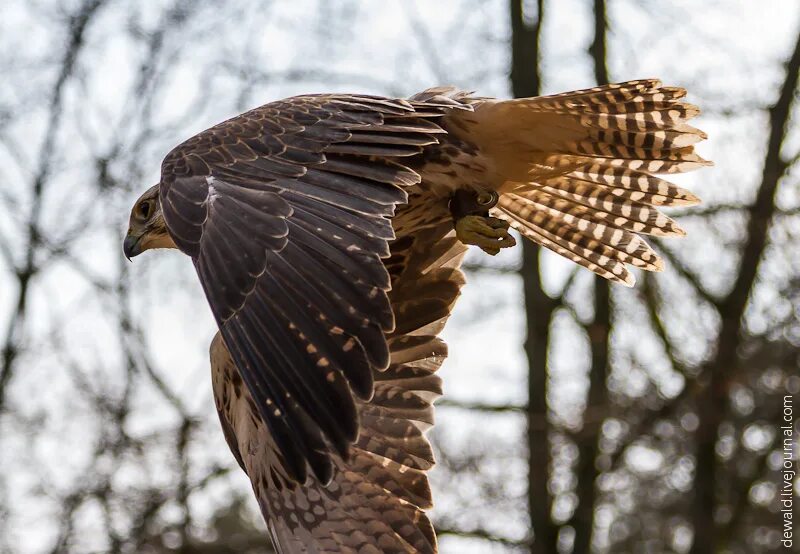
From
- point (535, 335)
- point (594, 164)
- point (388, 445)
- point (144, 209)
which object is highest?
point (594, 164)

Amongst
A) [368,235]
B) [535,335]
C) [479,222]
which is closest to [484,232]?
[479,222]

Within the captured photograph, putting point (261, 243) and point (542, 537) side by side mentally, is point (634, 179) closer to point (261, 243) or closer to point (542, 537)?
point (261, 243)

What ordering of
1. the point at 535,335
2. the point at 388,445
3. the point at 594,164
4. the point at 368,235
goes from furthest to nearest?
1. the point at 535,335
2. the point at 388,445
3. the point at 594,164
4. the point at 368,235

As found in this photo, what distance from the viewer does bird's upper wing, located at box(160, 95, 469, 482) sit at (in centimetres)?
502

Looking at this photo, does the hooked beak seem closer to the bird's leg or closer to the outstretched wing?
the outstretched wing

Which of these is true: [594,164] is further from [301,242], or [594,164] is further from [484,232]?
[301,242]

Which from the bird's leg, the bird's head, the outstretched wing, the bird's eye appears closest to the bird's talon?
the bird's leg

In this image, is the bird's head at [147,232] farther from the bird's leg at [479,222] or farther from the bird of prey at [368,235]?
the bird's leg at [479,222]

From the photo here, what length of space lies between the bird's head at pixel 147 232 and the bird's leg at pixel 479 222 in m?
1.41

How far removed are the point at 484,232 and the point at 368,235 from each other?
1.55 metres

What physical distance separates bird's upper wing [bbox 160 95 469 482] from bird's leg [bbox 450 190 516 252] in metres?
0.63

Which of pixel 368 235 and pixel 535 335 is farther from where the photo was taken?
pixel 535 335

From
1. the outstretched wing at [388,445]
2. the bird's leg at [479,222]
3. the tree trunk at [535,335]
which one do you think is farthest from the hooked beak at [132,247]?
the tree trunk at [535,335]

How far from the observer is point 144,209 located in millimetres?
7250
